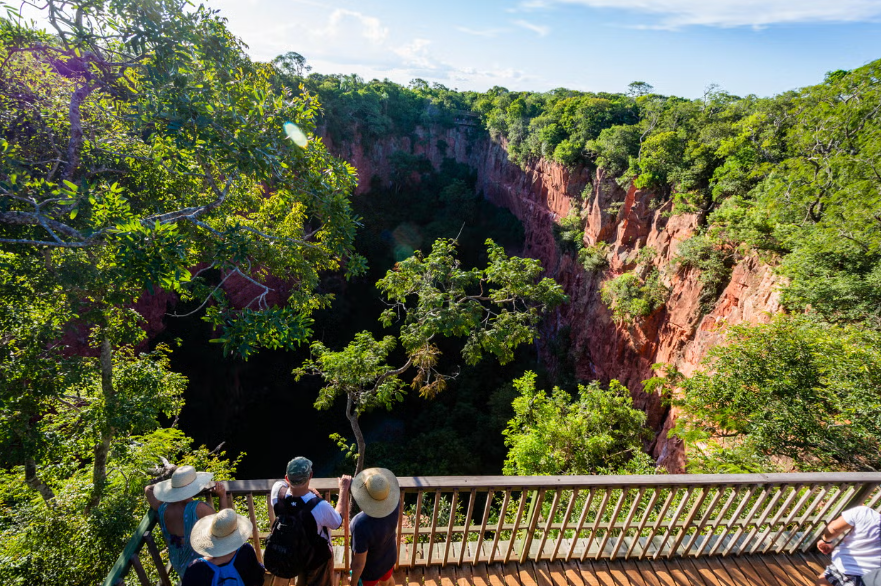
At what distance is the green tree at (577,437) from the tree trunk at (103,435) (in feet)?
24.2

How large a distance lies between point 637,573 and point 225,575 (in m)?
3.13

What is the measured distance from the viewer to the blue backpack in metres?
2.11

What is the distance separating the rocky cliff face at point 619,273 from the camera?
36.4 feet

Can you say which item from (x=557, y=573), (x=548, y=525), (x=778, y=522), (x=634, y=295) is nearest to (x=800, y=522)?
(x=778, y=522)

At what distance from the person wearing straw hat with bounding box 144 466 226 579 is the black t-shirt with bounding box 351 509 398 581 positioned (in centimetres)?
88

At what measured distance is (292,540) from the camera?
2297 mm

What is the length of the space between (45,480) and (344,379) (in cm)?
437

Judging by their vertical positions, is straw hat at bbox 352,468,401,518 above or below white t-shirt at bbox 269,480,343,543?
above

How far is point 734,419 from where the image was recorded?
262 inches

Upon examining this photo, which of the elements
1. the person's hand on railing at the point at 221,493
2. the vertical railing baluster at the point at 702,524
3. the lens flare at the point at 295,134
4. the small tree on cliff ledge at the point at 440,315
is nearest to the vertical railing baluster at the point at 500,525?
the vertical railing baluster at the point at 702,524

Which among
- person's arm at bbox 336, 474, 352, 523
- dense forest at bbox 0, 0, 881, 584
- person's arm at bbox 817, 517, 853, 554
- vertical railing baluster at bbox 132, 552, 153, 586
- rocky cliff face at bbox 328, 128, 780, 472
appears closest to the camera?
vertical railing baluster at bbox 132, 552, 153, 586

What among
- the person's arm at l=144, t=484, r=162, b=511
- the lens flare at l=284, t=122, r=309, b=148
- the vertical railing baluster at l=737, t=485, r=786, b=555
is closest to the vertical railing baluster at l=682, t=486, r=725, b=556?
the vertical railing baluster at l=737, t=485, r=786, b=555

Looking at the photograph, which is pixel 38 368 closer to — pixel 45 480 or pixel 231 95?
pixel 45 480

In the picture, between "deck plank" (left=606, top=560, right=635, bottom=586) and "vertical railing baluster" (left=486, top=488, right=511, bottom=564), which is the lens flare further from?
"deck plank" (left=606, top=560, right=635, bottom=586)
